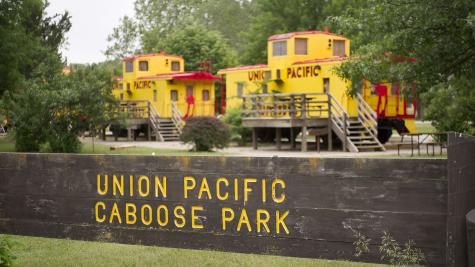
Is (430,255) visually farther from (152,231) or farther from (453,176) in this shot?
(152,231)

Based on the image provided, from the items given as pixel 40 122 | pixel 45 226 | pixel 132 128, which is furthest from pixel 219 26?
pixel 45 226

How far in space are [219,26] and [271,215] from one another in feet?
286

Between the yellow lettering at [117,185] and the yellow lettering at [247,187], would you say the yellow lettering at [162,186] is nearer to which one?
the yellow lettering at [117,185]

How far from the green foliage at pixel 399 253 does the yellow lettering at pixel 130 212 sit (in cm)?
193

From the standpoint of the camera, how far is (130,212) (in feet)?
18.5

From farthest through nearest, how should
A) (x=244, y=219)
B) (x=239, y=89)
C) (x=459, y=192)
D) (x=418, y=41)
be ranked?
1. (x=239, y=89)
2. (x=418, y=41)
3. (x=244, y=219)
4. (x=459, y=192)

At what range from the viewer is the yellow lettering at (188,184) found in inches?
213

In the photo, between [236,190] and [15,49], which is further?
[15,49]

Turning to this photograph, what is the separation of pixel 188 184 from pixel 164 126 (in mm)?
34349

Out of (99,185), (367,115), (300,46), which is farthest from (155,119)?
(99,185)

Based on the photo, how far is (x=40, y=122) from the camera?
25.1m

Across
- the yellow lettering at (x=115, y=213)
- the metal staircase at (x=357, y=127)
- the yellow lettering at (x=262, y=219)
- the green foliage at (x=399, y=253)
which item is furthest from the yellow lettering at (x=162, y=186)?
the metal staircase at (x=357, y=127)

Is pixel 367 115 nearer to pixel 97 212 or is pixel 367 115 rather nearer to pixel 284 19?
pixel 97 212

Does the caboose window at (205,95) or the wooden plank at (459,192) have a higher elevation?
the caboose window at (205,95)
